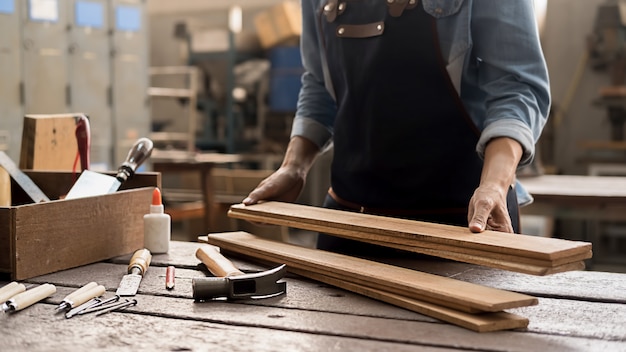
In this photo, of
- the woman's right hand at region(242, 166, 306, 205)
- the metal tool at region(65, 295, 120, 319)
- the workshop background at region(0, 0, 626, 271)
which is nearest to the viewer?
the metal tool at region(65, 295, 120, 319)

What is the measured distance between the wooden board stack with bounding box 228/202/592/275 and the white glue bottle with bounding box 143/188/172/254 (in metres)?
0.16

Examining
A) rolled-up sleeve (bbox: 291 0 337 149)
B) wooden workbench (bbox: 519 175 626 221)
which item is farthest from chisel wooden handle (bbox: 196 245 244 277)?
wooden workbench (bbox: 519 175 626 221)

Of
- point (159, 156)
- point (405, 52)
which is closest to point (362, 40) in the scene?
point (405, 52)

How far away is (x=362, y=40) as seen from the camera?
4.79 feet

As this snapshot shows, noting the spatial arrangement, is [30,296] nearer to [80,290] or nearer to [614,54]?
[80,290]

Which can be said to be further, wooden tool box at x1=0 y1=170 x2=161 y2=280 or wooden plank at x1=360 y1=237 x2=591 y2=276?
wooden tool box at x1=0 y1=170 x2=161 y2=280

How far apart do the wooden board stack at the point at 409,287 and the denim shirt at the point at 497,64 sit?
0.33m

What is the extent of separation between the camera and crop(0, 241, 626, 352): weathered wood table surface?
33.1 inches

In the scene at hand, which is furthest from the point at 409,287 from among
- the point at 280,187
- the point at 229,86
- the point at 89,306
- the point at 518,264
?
the point at 229,86

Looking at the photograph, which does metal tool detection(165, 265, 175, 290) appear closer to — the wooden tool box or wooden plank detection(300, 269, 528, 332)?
the wooden tool box

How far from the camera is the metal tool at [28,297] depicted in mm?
989

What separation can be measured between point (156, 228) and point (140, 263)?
18 centimetres

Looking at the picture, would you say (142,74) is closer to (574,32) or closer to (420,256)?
(574,32)

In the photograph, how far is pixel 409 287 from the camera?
100 cm
